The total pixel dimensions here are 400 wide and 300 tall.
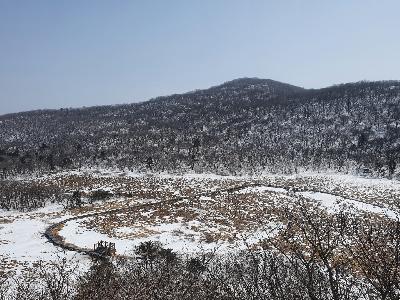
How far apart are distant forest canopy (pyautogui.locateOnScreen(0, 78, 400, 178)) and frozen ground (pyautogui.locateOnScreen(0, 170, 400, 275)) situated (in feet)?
56.6

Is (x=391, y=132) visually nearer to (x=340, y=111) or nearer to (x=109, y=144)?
(x=340, y=111)

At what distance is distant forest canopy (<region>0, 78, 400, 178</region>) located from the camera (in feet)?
255

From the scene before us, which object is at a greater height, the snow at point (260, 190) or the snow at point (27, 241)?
the snow at point (27, 241)

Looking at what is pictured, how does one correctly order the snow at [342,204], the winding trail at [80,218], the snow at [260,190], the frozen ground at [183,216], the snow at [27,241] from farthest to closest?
the snow at [260,190]
the snow at [342,204]
the frozen ground at [183,216]
the winding trail at [80,218]
the snow at [27,241]

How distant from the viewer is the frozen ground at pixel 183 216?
27344mm

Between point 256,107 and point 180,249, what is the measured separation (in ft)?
395

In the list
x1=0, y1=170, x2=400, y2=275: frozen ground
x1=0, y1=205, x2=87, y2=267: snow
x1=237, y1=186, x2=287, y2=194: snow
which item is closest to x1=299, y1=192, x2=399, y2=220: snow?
x1=0, y1=170, x2=400, y2=275: frozen ground

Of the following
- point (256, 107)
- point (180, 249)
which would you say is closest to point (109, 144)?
point (256, 107)

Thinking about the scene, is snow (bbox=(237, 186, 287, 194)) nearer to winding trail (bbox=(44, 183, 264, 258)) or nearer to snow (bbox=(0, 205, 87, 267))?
winding trail (bbox=(44, 183, 264, 258))

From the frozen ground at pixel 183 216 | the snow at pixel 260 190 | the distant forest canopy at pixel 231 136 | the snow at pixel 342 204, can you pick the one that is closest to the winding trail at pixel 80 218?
the frozen ground at pixel 183 216

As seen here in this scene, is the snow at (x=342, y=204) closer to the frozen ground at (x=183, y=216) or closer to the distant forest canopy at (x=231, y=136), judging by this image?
the frozen ground at (x=183, y=216)

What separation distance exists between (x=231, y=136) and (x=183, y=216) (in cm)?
7855

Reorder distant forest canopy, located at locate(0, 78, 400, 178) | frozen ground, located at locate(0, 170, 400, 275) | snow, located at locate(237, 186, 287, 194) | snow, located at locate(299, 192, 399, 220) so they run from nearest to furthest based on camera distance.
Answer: frozen ground, located at locate(0, 170, 400, 275) → snow, located at locate(299, 192, 399, 220) → snow, located at locate(237, 186, 287, 194) → distant forest canopy, located at locate(0, 78, 400, 178)

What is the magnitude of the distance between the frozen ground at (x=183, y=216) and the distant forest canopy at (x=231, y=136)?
1726cm
